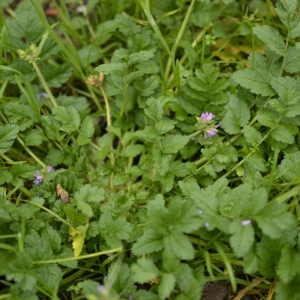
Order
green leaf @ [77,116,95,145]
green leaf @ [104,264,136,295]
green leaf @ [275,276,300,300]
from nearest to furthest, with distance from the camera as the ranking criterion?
green leaf @ [275,276,300,300], green leaf @ [104,264,136,295], green leaf @ [77,116,95,145]

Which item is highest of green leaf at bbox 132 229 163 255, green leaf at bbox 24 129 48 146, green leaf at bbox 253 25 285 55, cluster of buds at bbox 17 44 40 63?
cluster of buds at bbox 17 44 40 63

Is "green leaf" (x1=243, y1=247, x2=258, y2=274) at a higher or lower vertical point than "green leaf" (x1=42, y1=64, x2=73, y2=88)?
lower

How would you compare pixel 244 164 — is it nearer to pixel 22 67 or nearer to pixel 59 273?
pixel 59 273

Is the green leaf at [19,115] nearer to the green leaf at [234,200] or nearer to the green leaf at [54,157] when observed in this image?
the green leaf at [54,157]

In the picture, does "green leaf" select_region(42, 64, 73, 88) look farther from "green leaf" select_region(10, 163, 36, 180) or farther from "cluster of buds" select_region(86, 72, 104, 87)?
"green leaf" select_region(10, 163, 36, 180)

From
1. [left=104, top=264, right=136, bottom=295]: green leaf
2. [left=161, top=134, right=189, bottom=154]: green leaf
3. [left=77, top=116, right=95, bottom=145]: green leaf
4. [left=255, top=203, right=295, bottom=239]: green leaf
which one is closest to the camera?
[left=255, top=203, right=295, bottom=239]: green leaf

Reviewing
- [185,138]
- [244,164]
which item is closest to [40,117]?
[185,138]

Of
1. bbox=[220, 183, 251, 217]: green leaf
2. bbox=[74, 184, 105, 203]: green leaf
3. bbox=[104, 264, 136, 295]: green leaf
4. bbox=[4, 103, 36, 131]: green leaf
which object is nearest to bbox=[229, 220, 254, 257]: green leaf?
bbox=[220, 183, 251, 217]: green leaf

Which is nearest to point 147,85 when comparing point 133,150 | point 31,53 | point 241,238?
point 133,150
